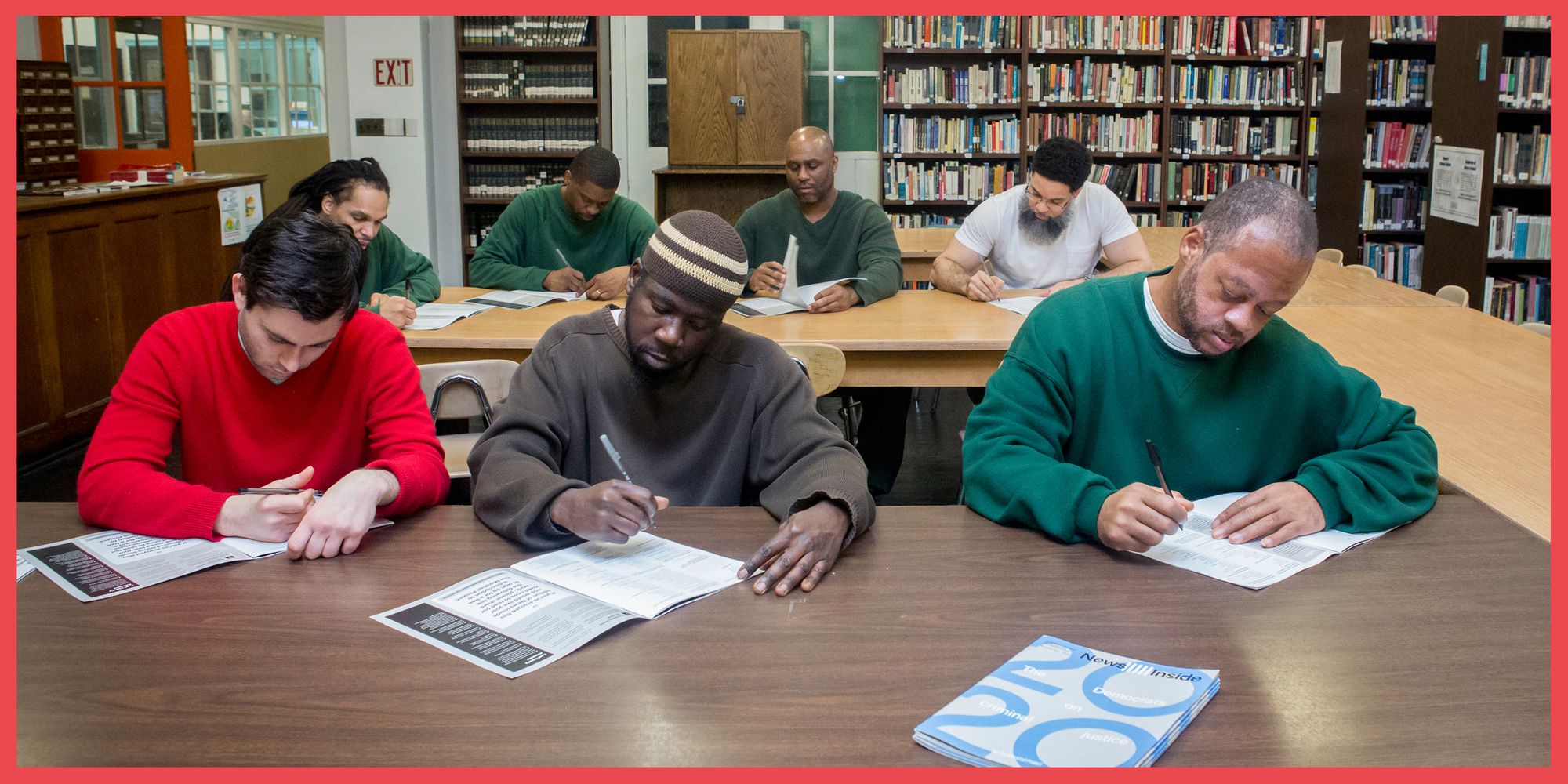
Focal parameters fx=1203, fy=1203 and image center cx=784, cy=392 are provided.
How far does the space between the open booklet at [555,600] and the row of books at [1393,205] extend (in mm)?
6915

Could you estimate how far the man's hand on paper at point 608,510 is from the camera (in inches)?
58.9

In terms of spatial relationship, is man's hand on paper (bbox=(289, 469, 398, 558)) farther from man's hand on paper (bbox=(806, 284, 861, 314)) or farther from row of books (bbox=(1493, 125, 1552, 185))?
row of books (bbox=(1493, 125, 1552, 185))

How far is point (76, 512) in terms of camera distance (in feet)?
5.71

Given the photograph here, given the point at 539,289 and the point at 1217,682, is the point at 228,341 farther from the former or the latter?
the point at 539,289

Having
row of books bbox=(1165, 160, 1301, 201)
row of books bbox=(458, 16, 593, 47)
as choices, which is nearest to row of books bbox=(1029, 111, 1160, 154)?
row of books bbox=(1165, 160, 1301, 201)

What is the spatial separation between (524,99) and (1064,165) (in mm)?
4281

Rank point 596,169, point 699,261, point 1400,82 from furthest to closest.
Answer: point 1400,82
point 596,169
point 699,261

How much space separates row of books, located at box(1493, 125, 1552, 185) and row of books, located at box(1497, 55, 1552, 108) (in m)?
0.18

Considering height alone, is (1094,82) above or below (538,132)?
above

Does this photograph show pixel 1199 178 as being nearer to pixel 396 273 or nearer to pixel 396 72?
pixel 396 72

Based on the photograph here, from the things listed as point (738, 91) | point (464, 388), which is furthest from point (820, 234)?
point (738, 91)

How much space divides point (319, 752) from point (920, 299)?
3134 millimetres

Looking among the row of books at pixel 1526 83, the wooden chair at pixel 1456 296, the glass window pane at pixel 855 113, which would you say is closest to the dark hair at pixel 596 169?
the wooden chair at pixel 1456 296

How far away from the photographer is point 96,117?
21.2 ft
